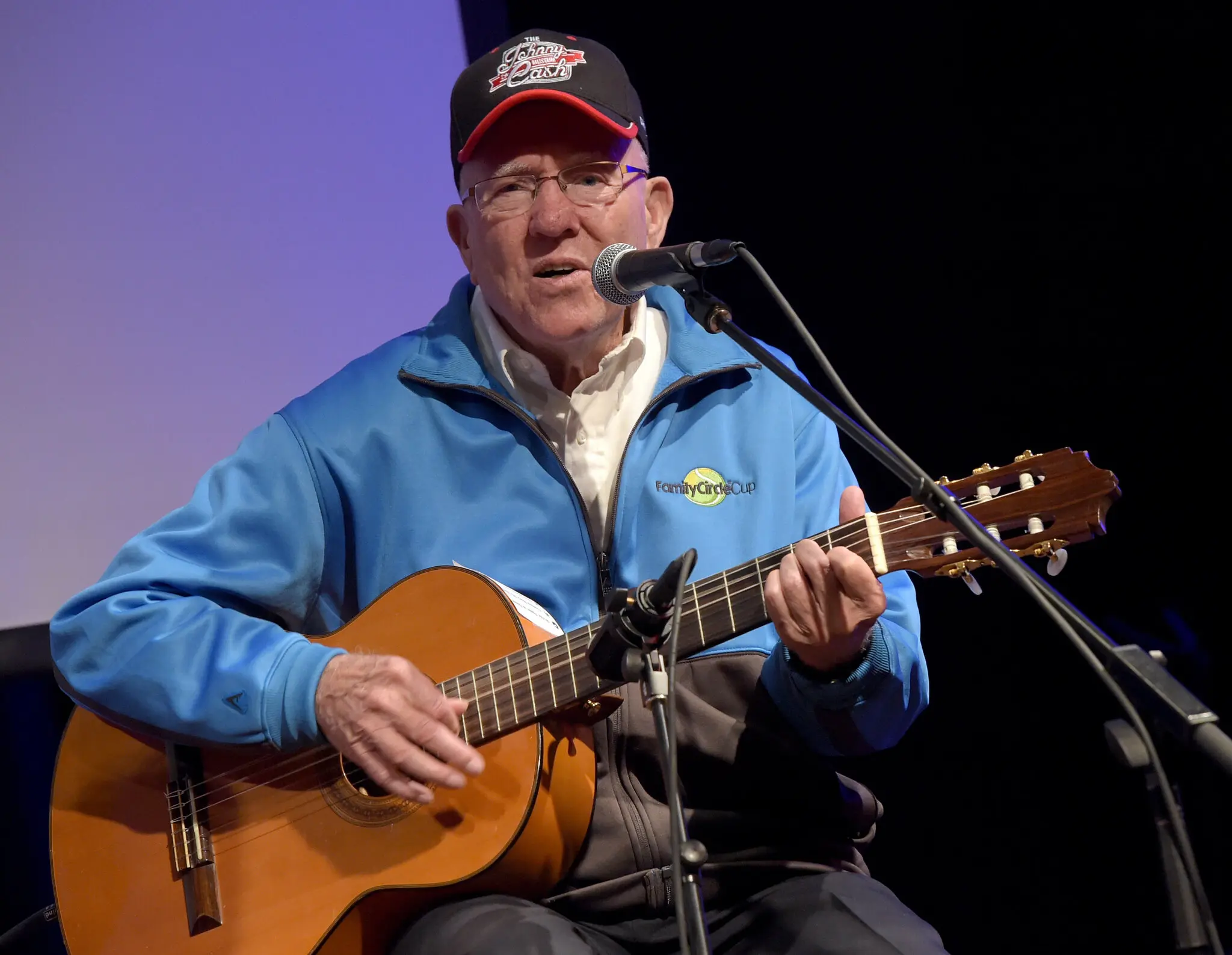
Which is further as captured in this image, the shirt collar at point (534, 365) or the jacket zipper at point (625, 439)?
the shirt collar at point (534, 365)

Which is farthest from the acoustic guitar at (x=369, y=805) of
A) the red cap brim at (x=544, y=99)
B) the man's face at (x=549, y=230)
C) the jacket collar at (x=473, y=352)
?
the red cap brim at (x=544, y=99)

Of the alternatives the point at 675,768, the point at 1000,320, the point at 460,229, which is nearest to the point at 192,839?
the point at 675,768

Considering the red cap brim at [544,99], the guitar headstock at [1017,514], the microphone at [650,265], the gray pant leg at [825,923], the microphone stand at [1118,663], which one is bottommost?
the gray pant leg at [825,923]

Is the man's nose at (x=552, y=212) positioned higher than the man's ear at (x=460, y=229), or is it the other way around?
the man's ear at (x=460, y=229)

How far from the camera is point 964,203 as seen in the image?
2.91 meters

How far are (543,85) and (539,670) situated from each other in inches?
46.1

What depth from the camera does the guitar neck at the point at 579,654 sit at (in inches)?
70.2

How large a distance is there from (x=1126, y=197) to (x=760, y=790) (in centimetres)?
170

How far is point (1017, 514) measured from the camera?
5.13 feet

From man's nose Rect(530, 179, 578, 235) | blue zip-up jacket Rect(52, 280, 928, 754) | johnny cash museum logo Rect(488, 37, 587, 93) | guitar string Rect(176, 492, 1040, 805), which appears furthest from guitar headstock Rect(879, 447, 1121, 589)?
johnny cash museum logo Rect(488, 37, 587, 93)

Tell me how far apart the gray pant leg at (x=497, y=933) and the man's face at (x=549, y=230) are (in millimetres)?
1066

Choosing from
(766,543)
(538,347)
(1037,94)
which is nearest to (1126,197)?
(1037,94)

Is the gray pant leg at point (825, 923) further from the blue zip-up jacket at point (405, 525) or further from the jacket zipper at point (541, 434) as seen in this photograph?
the jacket zipper at point (541, 434)

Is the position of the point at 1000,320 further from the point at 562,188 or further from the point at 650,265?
the point at 650,265
